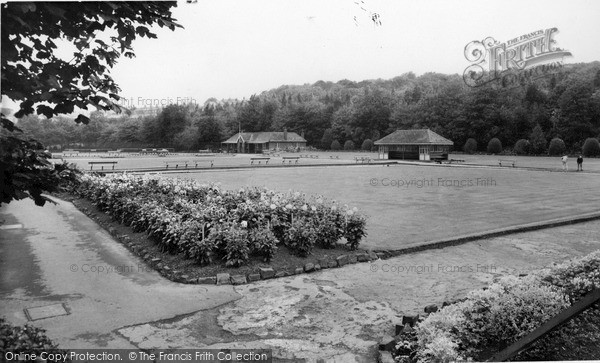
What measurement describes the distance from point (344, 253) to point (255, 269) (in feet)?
7.49

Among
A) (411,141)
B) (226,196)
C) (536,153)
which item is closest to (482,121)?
(536,153)

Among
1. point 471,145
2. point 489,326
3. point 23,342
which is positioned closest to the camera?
point 23,342

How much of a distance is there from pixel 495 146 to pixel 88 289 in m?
67.1

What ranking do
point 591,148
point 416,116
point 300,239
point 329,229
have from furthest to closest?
1. point 416,116
2. point 591,148
3. point 329,229
4. point 300,239

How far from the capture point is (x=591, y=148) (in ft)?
182

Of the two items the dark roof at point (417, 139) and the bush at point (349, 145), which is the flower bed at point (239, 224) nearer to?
the dark roof at point (417, 139)

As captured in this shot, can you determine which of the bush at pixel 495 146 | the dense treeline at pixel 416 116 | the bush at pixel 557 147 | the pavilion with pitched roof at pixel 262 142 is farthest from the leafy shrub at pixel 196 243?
the pavilion with pitched roof at pixel 262 142

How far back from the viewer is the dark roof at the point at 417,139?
2249 inches

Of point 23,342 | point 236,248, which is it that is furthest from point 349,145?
point 23,342

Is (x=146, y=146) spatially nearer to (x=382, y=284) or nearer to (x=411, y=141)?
(x=411, y=141)

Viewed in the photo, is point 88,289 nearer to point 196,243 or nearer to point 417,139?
point 196,243

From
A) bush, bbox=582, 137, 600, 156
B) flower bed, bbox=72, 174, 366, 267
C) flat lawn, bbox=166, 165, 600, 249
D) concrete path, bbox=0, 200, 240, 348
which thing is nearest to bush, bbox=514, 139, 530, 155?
bush, bbox=582, 137, 600, 156

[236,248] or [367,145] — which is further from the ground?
[367,145]

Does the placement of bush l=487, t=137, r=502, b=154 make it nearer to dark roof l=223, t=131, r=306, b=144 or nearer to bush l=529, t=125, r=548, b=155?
bush l=529, t=125, r=548, b=155
